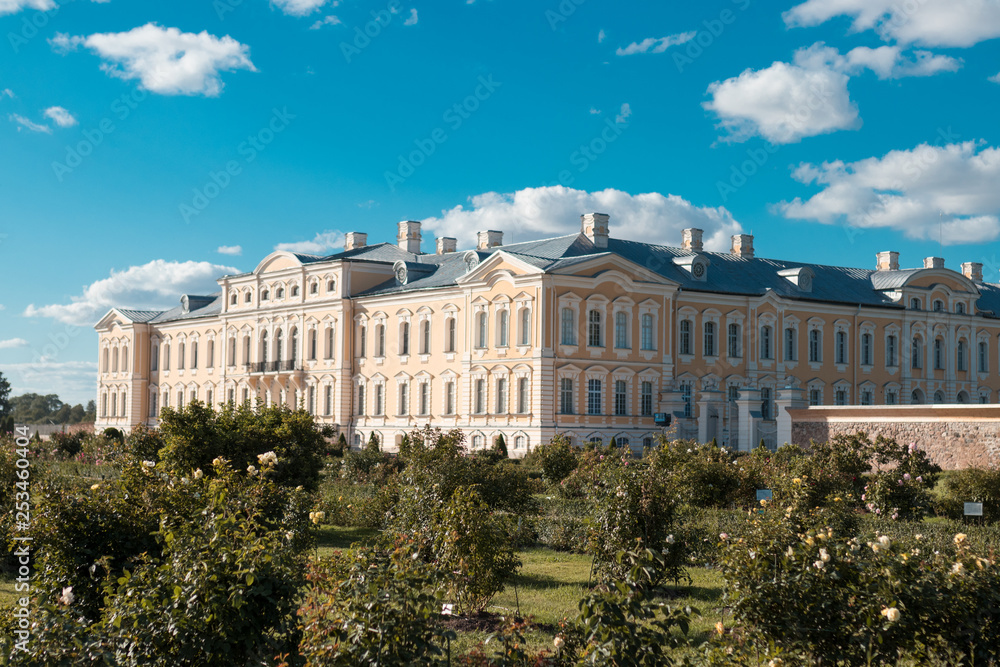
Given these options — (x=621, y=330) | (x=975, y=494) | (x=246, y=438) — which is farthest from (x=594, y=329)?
(x=246, y=438)

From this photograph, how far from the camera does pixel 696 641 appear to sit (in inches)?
371

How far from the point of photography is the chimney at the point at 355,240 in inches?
2080

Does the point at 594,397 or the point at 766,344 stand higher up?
the point at 766,344

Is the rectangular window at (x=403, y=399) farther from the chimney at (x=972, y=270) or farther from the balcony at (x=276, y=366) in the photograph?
the chimney at (x=972, y=270)

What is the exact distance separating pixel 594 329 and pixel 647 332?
2756 mm

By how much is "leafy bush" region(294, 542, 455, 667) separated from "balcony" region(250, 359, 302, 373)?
143ft

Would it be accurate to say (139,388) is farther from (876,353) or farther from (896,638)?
(896,638)

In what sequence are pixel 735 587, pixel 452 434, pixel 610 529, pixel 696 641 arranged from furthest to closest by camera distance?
1. pixel 452 434
2. pixel 610 529
3. pixel 696 641
4. pixel 735 587

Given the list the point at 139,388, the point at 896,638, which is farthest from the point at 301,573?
the point at 139,388

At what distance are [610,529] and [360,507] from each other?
7.95 metres

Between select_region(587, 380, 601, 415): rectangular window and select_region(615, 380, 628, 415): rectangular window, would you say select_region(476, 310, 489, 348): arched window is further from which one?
select_region(615, 380, 628, 415): rectangular window

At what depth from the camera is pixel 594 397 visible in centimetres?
3850

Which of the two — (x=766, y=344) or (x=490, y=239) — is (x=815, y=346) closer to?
(x=766, y=344)

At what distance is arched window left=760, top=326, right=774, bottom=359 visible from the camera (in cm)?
4394
